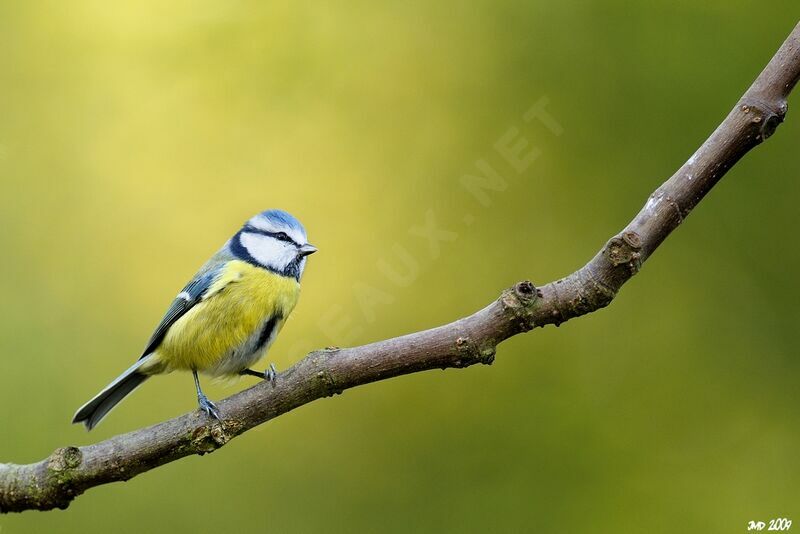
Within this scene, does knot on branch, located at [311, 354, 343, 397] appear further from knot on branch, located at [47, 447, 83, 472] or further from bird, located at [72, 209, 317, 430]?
bird, located at [72, 209, 317, 430]

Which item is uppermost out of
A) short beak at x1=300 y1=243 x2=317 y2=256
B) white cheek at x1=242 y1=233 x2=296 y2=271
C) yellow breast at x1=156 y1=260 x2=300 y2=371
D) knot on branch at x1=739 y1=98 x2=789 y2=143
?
white cheek at x1=242 y1=233 x2=296 y2=271

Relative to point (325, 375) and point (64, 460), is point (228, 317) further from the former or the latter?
point (325, 375)

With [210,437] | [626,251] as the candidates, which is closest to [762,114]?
[626,251]

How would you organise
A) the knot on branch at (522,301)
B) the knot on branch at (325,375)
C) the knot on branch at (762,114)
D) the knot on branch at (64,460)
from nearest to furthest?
the knot on branch at (762,114) < the knot on branch at (522,301) < the knot on branch at (325,375) < the knot on branch at (64,460)

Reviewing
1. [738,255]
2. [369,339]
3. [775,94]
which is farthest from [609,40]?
[775,94]

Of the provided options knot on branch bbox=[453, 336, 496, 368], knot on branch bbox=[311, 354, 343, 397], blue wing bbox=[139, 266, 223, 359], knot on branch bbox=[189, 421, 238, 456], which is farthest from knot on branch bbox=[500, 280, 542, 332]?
blue wing bbox=[139, 266, 223, 359]

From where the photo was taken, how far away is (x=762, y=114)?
1467mm

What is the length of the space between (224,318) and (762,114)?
1.73m

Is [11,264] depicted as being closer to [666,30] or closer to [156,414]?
[156,414]

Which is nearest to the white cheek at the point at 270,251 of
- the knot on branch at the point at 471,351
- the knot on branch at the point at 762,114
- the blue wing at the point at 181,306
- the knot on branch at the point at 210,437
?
the blue wing at the point at 181,306

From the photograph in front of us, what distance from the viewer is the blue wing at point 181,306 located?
2705 mm

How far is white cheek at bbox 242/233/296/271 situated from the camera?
9.06 feet

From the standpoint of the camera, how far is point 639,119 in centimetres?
324

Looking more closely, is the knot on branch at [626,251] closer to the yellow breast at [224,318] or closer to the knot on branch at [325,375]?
the knot on branch at [325,375]
